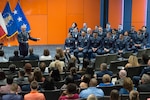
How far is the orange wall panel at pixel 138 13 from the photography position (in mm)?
17609

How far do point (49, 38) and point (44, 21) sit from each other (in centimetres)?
102

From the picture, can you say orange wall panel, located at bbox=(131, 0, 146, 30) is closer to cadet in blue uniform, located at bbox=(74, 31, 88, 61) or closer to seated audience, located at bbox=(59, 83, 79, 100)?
cadet in blue uniform, located at bbox=(74, 31, 88, 61)

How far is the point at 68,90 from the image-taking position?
5828 mm

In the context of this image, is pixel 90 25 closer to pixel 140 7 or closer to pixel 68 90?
pixel 140 7

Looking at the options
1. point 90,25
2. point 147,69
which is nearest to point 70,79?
point 147,69

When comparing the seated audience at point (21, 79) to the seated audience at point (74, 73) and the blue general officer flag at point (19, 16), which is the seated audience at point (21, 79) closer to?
the seated audience at point (74, 73)

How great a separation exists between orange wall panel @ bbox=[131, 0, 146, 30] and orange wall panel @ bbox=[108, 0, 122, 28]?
1290 millimetres

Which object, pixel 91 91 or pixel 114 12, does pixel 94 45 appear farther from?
pixel 91 91

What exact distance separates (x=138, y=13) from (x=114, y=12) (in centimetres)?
161

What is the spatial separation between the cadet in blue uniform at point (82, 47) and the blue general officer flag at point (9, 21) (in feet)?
19.3

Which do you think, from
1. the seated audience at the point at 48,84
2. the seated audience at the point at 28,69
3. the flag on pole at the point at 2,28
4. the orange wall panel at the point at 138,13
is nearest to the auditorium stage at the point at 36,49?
the flag on pole at the point at 2,28

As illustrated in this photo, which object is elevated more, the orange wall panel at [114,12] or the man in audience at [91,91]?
the orange wall panel at [114,12]

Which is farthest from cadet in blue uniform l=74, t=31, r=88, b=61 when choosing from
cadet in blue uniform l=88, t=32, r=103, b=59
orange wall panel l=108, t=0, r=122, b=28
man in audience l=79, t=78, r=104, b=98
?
man in audience l=79, t=78, r=104, b=98

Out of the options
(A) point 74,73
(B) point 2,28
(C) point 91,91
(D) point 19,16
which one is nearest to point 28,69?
(A) point 74,73
